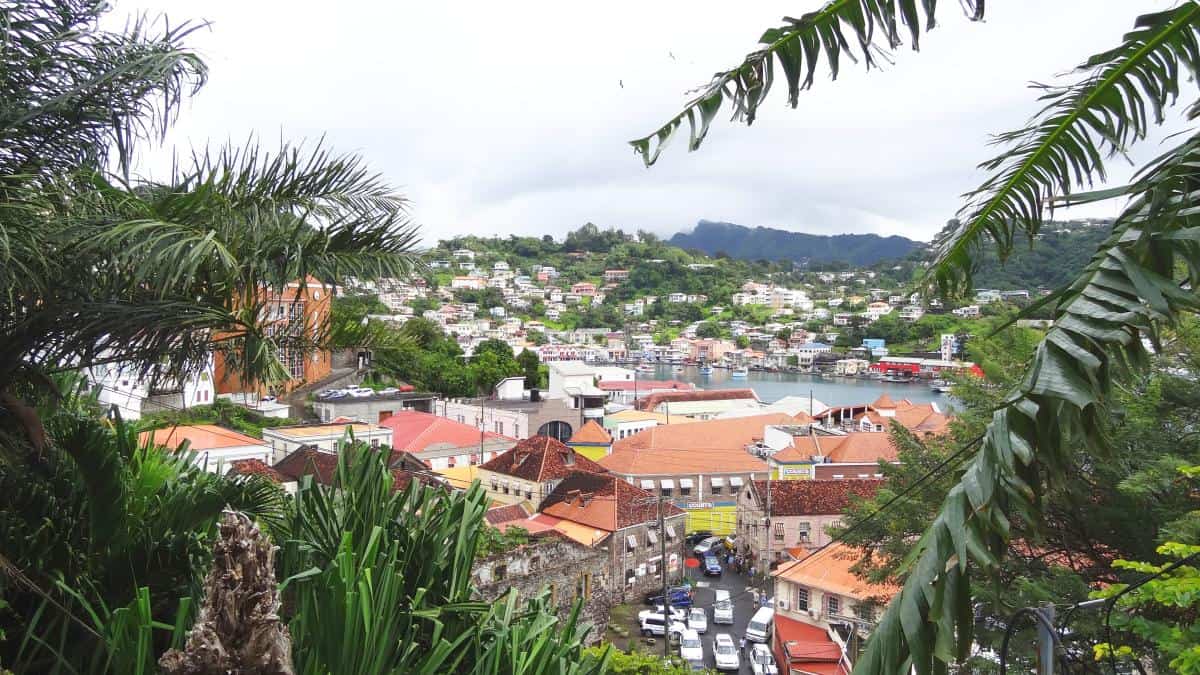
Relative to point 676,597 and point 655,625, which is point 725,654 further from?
point 676,597

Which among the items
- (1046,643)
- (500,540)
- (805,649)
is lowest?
(805,649)

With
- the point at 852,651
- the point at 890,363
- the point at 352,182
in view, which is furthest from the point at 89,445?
the point at 890,363

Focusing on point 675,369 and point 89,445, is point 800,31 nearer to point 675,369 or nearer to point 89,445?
point 89,445

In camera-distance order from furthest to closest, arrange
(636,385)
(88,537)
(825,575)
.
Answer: (636,385)
(825,575)
(88,537)

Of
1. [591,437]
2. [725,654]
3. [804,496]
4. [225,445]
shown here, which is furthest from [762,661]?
[591,437]

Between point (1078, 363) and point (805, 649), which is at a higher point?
point (1078, 363)

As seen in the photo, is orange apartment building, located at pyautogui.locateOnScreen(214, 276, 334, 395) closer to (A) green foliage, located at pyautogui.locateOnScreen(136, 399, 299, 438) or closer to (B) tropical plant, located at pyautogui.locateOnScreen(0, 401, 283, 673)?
(B) tropical plant, located at pyautogui.locateOnScreen(0, 401, 283, 673)
